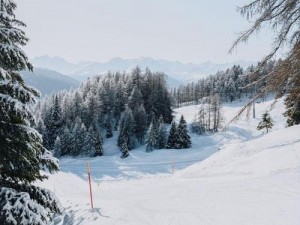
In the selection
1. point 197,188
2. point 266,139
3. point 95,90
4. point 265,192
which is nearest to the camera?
point 265,192

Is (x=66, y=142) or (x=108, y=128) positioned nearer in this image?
(x=66, y=142)

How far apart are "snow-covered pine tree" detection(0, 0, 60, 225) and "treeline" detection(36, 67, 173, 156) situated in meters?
59.1

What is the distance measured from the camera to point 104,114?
88875 millimetres

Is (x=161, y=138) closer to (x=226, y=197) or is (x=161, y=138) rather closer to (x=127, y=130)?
(x=127, y=130)

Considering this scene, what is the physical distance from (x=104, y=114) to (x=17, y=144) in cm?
8263

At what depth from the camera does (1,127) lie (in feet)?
21.9

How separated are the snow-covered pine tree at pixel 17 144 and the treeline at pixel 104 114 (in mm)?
59100

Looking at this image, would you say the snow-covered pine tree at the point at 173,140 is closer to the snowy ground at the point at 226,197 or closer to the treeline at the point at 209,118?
the treeline at the point at 209,118

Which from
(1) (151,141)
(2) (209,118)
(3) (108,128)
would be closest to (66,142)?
(3) (108,128)

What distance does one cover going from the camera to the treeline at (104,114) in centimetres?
7088

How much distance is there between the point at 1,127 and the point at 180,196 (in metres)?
9.64

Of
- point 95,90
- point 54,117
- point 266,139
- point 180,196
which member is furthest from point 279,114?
point 180,196

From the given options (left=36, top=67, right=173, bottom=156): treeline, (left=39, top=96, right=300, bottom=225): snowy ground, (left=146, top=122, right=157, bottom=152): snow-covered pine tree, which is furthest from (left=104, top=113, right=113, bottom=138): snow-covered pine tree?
(left=39, top=96, right=300, bottom=225): snowy ground

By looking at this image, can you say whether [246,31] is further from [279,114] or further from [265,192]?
[279,114]
